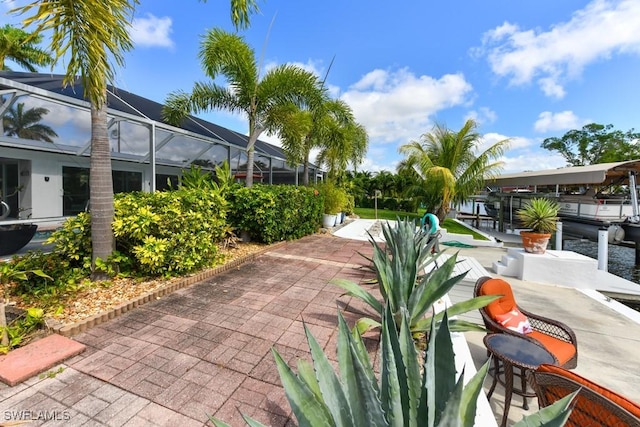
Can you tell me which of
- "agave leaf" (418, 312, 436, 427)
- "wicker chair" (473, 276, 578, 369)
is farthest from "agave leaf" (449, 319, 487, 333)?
"agave leaf" (418, 312, 436, 427)

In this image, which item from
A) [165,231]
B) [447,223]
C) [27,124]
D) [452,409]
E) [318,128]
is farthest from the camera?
[447,223]

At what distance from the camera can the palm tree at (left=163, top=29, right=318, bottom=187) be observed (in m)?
8.04

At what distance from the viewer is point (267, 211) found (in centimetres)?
714

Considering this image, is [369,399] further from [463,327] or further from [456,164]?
[456,164]

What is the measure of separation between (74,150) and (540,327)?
12.1 metres

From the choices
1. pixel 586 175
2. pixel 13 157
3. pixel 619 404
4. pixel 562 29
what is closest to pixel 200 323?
pixel 619 404

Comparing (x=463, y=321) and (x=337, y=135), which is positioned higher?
(x=337, y=135)

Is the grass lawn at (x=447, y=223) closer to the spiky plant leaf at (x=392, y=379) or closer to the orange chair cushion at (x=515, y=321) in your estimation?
the orange chair cushion at (x=515, y=321)

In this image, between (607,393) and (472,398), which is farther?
(607,393)

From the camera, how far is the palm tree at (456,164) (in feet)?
40.4

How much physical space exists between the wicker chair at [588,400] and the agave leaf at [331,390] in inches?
48.4

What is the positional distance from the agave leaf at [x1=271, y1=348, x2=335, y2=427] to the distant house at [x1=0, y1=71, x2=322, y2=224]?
5639mm

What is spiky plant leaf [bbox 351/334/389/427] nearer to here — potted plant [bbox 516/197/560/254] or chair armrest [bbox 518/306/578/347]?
chair armrest [bbox 518/306/578/347]

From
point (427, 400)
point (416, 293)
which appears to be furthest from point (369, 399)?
point (416, 293)
